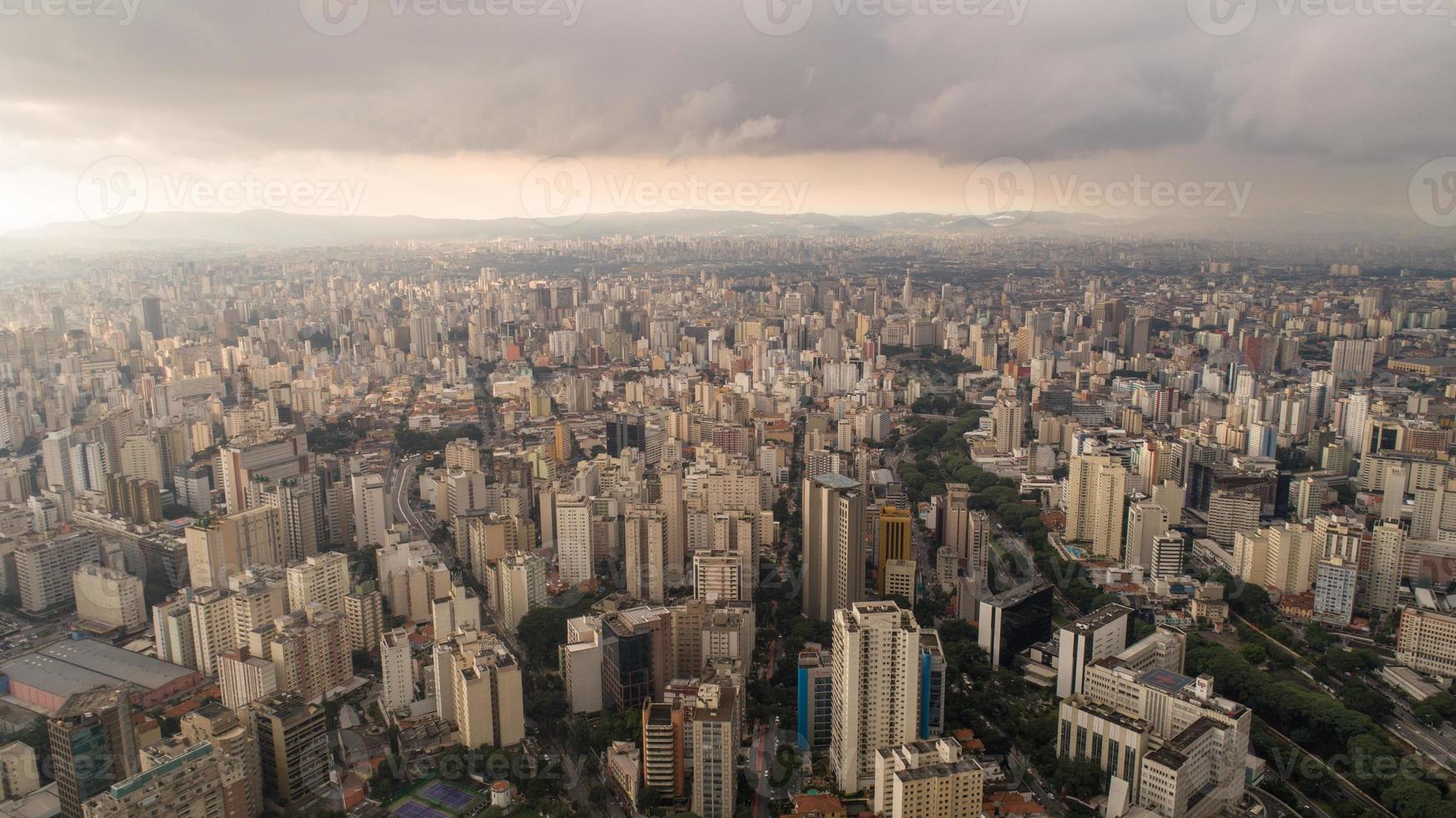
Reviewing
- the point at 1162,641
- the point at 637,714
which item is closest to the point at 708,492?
the point at 637,714

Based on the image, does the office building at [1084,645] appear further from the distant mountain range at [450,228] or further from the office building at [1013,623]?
the distant mountain range at [450,228]

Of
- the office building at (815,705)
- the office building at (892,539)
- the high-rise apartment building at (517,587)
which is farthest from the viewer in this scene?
the office building at (892,539)

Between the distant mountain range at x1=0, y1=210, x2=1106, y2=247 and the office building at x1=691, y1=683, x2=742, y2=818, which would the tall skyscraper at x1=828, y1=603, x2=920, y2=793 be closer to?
the office building at x1=691, y1=683, x2=742, y2=818

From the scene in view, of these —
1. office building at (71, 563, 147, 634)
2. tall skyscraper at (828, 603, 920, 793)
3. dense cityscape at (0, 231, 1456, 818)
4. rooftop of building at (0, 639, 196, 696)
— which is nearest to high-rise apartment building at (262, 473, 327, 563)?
dense cityscape at (0, 231, 1456, 818)

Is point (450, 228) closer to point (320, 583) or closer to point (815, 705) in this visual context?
point (320, 583)

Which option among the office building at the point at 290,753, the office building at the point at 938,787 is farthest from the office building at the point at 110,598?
the office building at the point at 938,787
